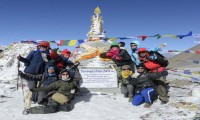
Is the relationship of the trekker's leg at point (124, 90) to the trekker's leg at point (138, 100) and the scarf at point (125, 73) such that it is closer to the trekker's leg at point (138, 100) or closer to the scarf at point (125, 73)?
the scarf at point (125, 73)

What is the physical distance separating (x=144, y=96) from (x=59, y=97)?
2.69 meters

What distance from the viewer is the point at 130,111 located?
25.5ft

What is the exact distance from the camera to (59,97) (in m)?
7.87

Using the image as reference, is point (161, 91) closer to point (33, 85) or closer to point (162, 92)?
point (162, 92)

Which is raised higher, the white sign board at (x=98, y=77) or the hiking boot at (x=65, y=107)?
the white sign board at (x=98, y=77)

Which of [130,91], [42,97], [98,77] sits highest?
[98,77]

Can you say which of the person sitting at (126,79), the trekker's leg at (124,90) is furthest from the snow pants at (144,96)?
the trekker's leg at (124,90)

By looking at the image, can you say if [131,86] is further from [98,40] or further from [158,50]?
[98,40]

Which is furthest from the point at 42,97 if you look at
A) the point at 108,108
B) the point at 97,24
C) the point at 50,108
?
the point at 97,24

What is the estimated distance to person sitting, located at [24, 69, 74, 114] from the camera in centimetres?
742

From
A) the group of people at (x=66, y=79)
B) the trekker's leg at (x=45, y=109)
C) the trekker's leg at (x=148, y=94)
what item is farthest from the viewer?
the trekker's leg at (x=148, y=94)

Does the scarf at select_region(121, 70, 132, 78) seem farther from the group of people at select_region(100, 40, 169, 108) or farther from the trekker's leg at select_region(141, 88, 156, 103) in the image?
the trekker's leg at select_region(141, 88, 156, 103)

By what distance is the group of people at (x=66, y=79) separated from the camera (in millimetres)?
7945

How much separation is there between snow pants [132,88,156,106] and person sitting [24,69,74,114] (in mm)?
2090
